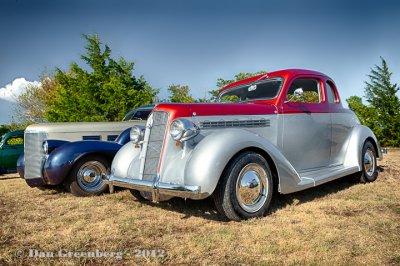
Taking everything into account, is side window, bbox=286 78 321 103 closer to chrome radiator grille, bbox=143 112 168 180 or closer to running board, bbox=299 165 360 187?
running board, bbox=299 165 360 187

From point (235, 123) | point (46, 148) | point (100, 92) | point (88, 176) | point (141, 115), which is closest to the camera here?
point (235, 123)

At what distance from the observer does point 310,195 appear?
4.66m

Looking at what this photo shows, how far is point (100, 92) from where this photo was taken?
1547 centimetres

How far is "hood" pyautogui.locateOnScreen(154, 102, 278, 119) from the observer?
3.48 m

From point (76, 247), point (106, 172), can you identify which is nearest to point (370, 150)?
point (106, 172)

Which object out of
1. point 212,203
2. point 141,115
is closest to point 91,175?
point 212,203

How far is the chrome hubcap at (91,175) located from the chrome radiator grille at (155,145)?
6.54 feet

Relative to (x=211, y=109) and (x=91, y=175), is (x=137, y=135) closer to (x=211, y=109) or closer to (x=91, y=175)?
(x=211, y=109)

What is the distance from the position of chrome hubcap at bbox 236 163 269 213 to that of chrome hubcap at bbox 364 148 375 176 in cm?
308

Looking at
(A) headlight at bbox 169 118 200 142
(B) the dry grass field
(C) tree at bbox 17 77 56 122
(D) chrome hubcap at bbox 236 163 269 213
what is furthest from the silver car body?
(C) tree at bbox 17 77 56 122

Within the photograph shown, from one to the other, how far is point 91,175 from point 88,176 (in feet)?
0.17

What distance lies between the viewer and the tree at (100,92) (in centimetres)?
1458

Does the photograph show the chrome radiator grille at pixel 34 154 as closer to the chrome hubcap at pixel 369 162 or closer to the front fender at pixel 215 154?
the front fender at pixel 215 154

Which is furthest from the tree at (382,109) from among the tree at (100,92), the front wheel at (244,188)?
the front wheel at (244,188)
